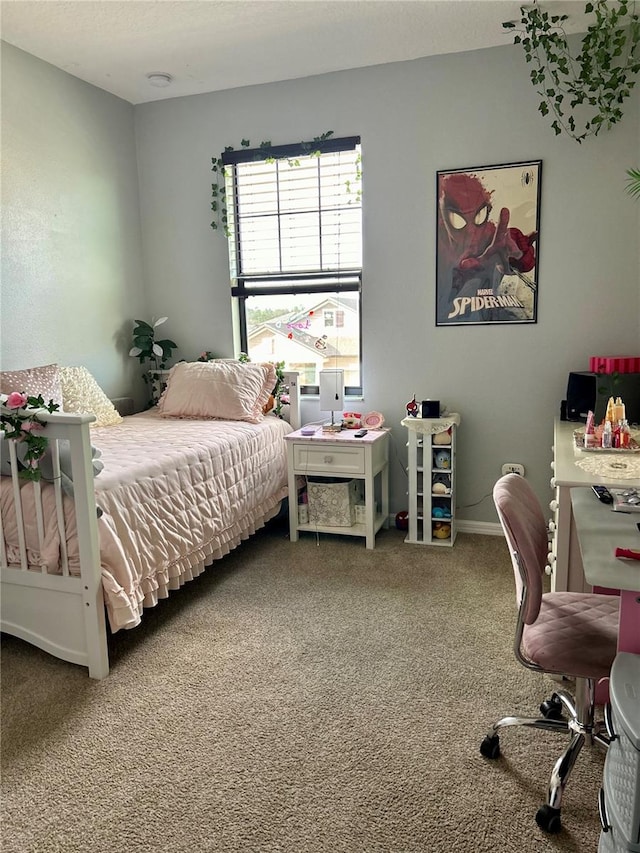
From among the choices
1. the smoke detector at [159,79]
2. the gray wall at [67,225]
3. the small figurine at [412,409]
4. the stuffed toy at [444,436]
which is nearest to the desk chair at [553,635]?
the stuffed toy at [444,436]

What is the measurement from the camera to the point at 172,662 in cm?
223

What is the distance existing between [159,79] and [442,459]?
2.76 m

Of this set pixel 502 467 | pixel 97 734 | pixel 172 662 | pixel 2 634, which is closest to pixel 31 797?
pixel 97 734

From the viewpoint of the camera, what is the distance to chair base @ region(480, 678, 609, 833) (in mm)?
1469

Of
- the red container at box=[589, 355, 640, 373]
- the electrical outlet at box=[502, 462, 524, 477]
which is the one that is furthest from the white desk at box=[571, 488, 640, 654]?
the electrical outlet at box=[502, 462, 524, 477]

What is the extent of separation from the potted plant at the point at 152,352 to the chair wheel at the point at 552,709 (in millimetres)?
3015

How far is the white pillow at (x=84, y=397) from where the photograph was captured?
3.24 meters

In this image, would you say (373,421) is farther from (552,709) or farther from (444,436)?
(552,709)

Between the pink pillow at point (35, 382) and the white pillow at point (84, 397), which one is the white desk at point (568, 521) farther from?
the white pillow at point (84, 397)

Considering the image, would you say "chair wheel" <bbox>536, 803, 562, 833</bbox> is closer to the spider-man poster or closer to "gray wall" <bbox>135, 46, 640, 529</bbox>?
"gray wall" <bbox>135, 46, 640, 529</bbox>

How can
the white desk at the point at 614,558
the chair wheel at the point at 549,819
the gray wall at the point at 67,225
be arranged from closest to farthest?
the white desk at the point at 614,558, the chair wheel at the point at 549,819, the gray wall at the point at 67,225

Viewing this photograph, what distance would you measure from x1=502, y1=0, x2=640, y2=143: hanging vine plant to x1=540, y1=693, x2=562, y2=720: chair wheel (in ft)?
8.43

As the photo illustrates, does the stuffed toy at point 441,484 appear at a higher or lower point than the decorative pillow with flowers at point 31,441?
lower

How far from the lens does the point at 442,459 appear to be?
3.32 m
